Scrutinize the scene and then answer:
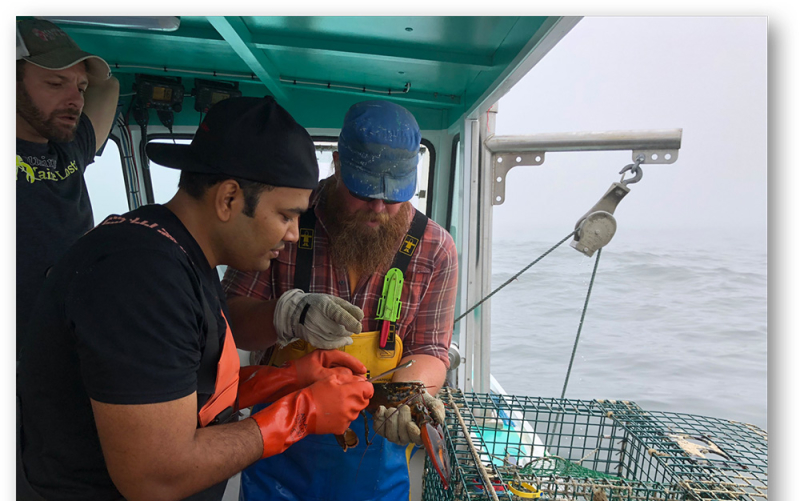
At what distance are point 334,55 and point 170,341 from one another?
195 centimetres

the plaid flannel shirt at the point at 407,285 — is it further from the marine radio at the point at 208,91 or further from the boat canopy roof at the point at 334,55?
the marine radio at the point at 208,91

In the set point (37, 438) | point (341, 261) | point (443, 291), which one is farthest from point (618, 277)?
point (37, 438)

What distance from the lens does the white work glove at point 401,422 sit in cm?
155

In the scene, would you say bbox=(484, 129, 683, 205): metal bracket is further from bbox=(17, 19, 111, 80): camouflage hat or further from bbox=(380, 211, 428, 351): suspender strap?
bbox=(17, 19, 111, 80): camouflage hat

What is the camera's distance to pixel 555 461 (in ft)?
5.51

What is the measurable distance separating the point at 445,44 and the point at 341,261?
1.20m

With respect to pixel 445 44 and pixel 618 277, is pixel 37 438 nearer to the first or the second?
pixel 445 44

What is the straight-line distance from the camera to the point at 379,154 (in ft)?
6.02

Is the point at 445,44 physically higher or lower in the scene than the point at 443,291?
higher

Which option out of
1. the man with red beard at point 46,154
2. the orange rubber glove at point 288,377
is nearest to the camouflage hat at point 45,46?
the man with red beard at point 46,154

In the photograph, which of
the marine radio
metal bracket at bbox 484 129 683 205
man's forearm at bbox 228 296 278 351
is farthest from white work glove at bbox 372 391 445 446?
the marine radio

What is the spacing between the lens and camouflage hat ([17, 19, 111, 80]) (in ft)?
5.42

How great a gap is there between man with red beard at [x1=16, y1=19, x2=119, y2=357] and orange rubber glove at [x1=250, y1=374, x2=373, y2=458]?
95 centimetres

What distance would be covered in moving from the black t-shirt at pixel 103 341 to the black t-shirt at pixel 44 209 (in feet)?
2.34
